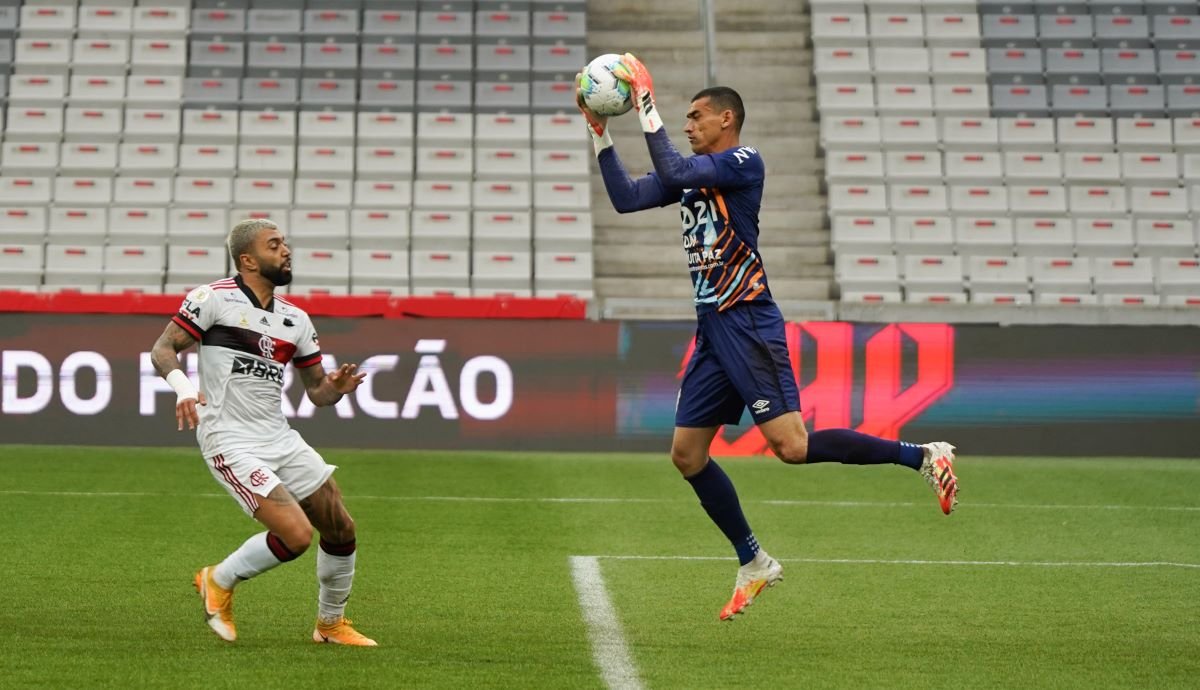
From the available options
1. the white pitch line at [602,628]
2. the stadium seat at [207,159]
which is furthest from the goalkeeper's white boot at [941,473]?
the stadium seat at [207,159]

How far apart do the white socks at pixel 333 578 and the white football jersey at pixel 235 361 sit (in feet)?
1.83

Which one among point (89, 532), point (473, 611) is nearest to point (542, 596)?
point (473, 611)

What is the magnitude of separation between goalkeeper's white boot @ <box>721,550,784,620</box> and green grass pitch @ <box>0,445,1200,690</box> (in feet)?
0.47

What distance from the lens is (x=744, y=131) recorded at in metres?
22.6

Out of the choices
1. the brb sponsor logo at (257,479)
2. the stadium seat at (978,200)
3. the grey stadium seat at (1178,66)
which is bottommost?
the brb sponsor logo at (257,479)

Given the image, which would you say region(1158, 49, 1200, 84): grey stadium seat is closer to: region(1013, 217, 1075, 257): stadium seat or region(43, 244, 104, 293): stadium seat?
region(1013, 217, 1075, 257): stadium seat

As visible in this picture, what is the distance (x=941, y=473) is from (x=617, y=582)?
208cm

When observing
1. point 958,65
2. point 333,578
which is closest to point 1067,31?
point 958,65

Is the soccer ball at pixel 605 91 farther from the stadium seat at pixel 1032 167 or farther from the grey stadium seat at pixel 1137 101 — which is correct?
the grey stadium seat at pixel 1137 101

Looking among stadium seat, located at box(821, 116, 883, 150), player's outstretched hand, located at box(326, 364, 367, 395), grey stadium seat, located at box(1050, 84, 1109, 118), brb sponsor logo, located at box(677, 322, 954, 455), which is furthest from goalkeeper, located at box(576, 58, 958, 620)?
grey stadium seat, located at box(1050, 84, 1109, 118)

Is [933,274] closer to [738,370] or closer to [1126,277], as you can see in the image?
[1126,277]

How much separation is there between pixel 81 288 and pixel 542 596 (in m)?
12.8

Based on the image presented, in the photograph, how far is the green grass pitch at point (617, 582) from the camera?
6.44 metres

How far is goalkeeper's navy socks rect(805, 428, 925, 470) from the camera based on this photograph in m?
7.31
